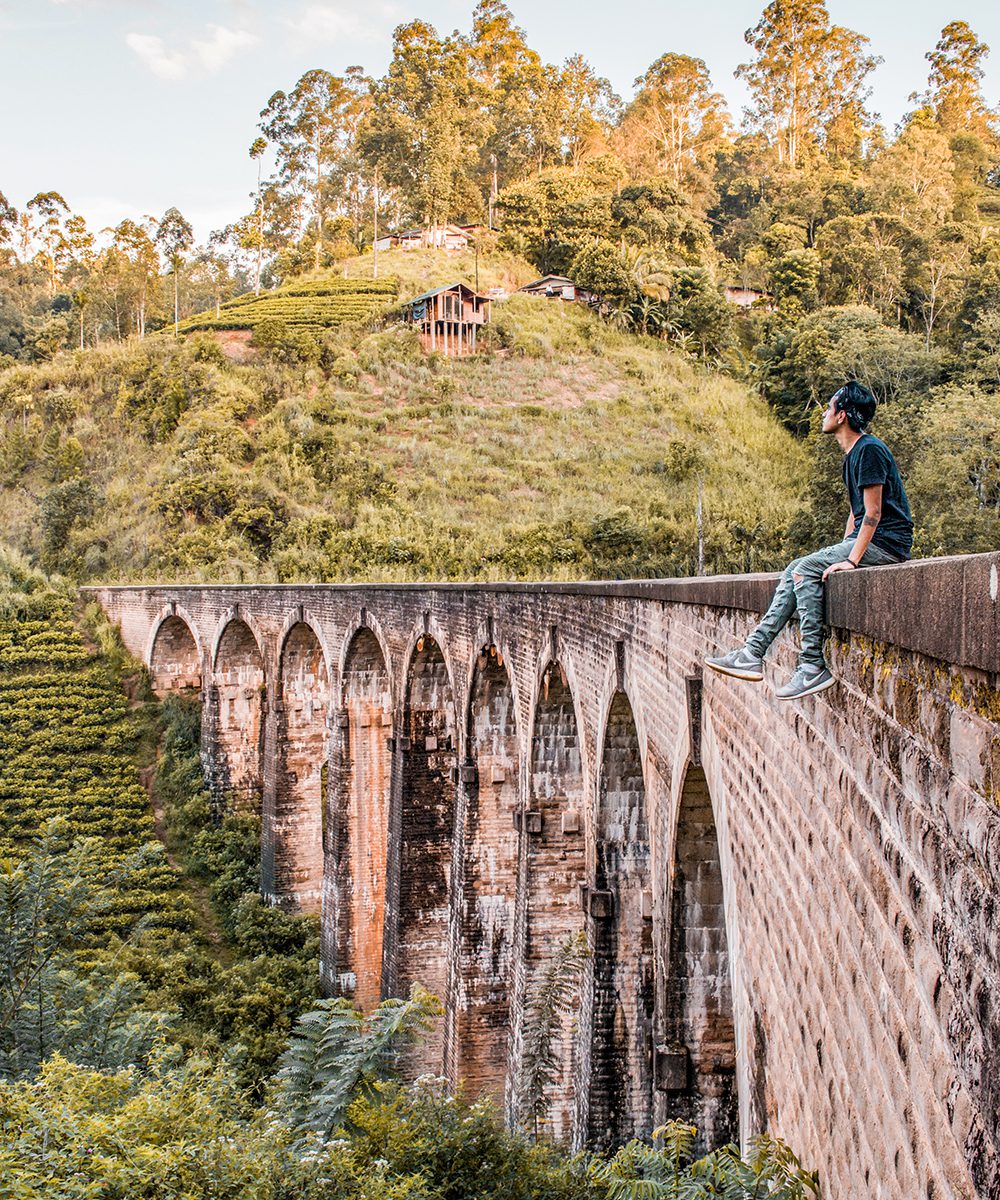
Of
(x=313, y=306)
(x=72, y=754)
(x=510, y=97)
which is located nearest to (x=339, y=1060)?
(x=72, y=754)

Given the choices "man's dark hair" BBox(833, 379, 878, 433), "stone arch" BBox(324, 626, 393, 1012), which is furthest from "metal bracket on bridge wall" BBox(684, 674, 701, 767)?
"stone arch" BBox(324, 626, 393, 1012)

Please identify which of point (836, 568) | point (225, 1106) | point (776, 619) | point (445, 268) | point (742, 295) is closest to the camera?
point (836, 568)

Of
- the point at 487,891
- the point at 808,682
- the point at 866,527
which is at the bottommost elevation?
the point at 487,891

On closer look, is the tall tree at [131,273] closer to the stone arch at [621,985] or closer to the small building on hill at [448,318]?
the small building on hill at [448,318]

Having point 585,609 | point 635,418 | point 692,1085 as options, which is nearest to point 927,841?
point 692,1085

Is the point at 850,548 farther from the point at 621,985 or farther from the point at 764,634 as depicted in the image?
the point at 621,985

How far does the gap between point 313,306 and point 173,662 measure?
26.3 m

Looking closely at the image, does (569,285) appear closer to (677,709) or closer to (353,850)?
(353,850)

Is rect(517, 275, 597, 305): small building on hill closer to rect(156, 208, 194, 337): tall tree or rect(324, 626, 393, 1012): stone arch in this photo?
rect(156, 208, 194, 337): tall tree

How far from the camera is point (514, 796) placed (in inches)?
572

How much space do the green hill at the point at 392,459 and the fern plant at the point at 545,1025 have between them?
1586 cm

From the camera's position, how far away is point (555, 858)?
12.4 m

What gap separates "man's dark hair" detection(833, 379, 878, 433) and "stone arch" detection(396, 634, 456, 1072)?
43.5 ft

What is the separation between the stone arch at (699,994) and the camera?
7.53 metres
